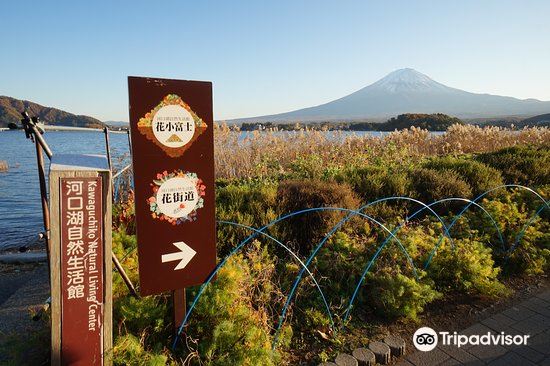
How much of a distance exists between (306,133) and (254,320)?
774cm

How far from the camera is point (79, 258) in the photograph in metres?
1.85

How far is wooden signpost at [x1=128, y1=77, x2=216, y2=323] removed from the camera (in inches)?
82.3

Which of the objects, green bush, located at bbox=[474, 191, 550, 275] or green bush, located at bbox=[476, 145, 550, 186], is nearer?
green bush, located at bbox=[474, 191, 550, 275]

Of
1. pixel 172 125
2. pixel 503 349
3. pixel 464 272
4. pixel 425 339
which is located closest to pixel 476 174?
pixel 464 272

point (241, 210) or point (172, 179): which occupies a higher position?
point (172, 179)

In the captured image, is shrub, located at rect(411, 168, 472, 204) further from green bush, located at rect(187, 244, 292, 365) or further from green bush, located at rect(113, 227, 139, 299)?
green bush, located at rect(113, 227, 139, 299)

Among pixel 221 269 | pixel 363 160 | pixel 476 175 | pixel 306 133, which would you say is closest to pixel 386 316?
pixel 221 269

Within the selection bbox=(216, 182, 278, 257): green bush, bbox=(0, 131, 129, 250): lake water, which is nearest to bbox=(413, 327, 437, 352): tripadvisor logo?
bbox=(216, 182, 278, 257): green bush

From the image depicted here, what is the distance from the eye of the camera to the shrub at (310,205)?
4.41m

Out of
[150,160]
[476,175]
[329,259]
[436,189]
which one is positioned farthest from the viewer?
[476,175]

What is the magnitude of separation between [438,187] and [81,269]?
5.37 m

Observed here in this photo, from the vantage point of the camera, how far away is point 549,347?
116 inches

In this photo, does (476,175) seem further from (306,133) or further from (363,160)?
(306,133)

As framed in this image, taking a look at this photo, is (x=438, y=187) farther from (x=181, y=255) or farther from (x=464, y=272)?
(x=181, y=255)
